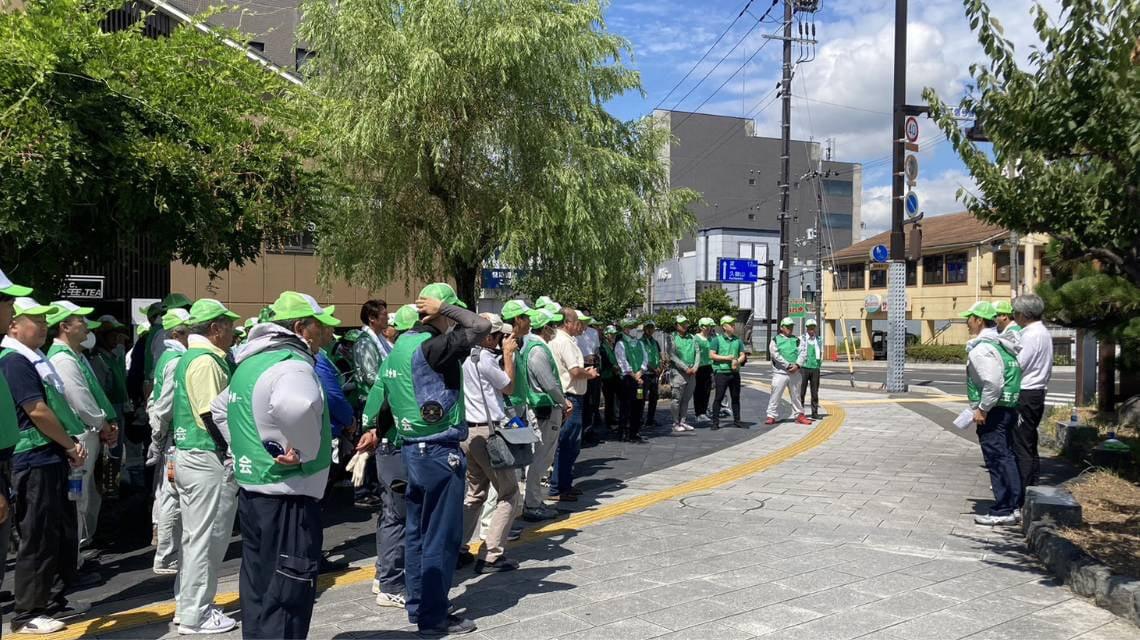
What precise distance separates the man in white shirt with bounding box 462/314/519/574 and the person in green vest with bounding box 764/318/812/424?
356 inches

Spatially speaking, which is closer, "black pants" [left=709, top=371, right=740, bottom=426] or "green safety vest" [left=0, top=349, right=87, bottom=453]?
"green safety vest" [left=0, top=349, right=87, bottom=453]

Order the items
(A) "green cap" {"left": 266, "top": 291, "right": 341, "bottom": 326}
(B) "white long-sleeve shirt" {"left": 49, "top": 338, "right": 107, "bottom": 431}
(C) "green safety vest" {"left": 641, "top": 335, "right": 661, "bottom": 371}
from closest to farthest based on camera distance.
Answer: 1. (A) "green cap" {"left": 266, "top": 291, "right": 341, "bottom": 326}
2. (B) "white long-sleeve shirt" {"left": 49, "top": 338, "right": 107, "bottom": 431}
3. (C) "green safety vest" {"left": 641, "top": 335, "right": 661, "bottom": 371}

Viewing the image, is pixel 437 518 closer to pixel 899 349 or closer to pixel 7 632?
pixel 7 632

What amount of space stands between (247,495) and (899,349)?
65.7ft

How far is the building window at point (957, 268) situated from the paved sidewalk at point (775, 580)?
40037 millimetres

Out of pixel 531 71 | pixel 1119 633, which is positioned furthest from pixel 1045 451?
pixel 531 71

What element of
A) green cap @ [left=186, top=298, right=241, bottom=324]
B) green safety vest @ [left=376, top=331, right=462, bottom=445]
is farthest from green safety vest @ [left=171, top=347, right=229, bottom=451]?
green safety vest @ [left=376, top=331, right=462, bottom=445]

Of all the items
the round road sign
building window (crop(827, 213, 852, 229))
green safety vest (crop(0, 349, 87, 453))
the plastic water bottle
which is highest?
building window (crop(827, 213, 852, 229))

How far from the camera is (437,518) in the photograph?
461 cm

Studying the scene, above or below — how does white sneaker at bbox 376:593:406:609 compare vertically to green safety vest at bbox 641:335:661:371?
below

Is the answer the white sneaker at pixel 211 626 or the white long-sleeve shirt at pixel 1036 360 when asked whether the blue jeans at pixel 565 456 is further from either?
the white long-sleeve shirt at pixel 1036 360

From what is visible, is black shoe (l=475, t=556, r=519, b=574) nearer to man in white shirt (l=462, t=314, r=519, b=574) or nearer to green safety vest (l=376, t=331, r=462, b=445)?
man in white shirt (l=462, t=314, r=519, b=574)

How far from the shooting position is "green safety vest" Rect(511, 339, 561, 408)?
6.78 meters

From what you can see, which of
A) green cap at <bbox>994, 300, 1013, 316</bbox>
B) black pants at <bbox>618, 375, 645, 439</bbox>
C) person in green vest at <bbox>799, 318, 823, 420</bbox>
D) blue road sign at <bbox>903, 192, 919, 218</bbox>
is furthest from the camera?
blue road sign at <bbox>903, 192, 919, 218</bbox>
